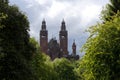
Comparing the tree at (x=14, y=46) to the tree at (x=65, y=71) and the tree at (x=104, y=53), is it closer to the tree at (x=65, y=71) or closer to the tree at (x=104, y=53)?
the tree at (x=104, y=53)

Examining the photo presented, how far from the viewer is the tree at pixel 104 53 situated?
147ft

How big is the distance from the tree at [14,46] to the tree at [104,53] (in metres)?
6.96

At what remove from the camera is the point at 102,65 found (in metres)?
45.3

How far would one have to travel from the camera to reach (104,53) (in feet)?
148

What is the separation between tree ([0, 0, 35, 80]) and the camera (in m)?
50.2

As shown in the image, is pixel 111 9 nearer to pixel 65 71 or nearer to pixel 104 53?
pixel 104 53

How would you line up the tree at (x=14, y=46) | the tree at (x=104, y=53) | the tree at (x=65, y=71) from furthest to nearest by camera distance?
the tree at (x=65, y=71) → the tree at (x=14, y=46) → the tree at (x=104, y=53)

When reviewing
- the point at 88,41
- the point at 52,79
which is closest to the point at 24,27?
the point at 88,41

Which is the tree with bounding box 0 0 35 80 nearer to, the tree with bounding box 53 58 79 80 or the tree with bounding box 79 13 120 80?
the tree with bounding box 79 13 120 80

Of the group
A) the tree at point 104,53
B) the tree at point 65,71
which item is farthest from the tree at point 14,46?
the tree at point 65,71

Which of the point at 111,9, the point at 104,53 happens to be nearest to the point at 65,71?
the point at 111,9

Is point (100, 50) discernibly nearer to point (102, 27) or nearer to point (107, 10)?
point (102, 27)

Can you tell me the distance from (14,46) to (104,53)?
421 inches

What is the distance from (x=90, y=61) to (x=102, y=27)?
304 cm
